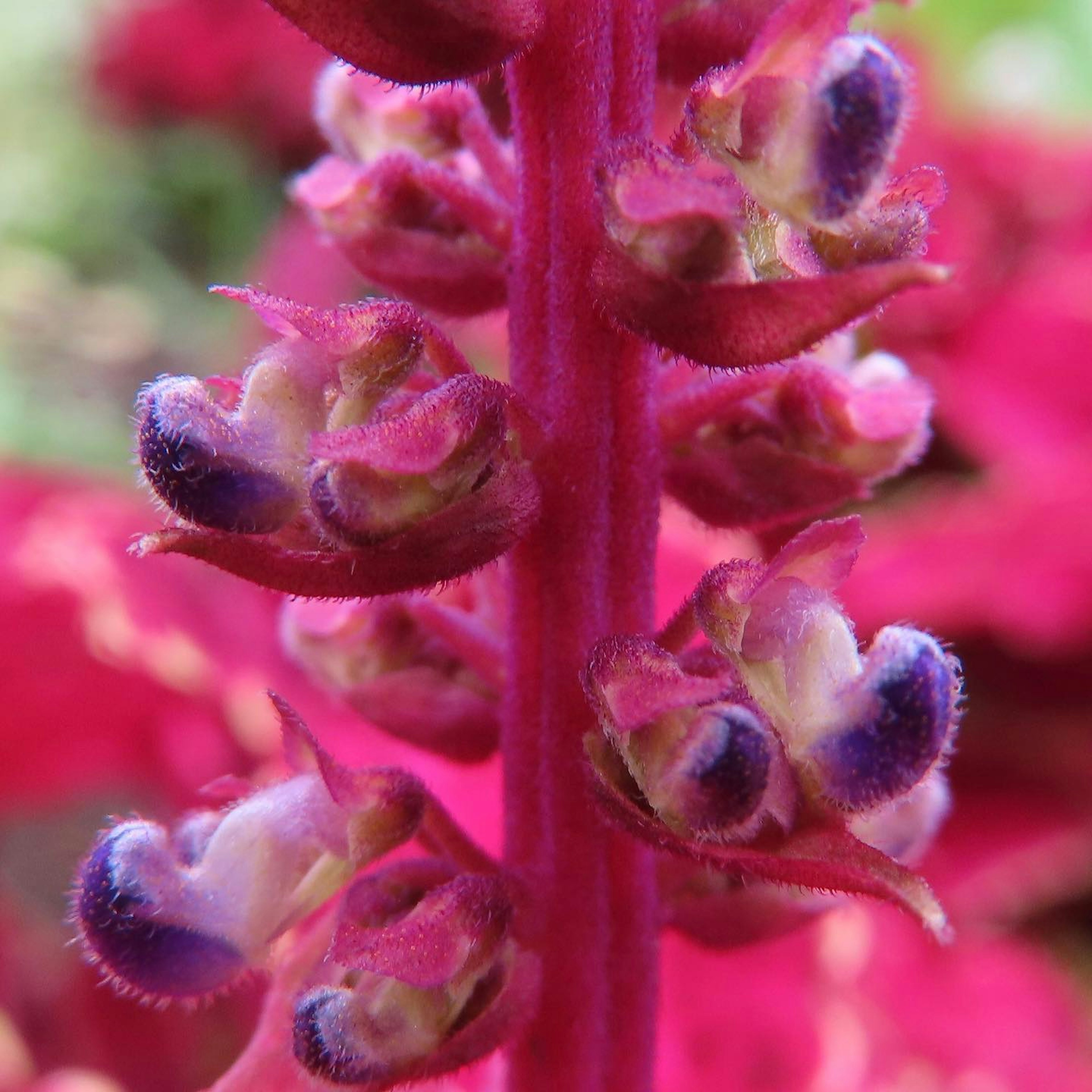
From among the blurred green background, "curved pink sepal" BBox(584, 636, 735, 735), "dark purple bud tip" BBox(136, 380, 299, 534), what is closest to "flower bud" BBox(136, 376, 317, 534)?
"dark purple bud tip" BBox(136, 380, 299, 534)

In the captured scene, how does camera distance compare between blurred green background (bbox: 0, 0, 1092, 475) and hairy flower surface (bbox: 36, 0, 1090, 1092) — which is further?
blurred green background (bbox: 0, 0, 1092, 475)

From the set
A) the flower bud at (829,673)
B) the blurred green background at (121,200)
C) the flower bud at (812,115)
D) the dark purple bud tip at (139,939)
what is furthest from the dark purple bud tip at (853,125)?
the blurred green background at (121,200)

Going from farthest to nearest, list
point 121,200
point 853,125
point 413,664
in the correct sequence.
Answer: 1. point 121,200
2. point 413,664
3. point 853,125

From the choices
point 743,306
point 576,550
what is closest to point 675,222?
point 743,306

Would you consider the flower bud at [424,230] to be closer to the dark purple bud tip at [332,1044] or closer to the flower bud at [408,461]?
the flower bud at [408,461]

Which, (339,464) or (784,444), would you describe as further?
(784,444)

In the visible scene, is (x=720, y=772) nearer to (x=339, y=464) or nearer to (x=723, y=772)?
(x=723, y=772)

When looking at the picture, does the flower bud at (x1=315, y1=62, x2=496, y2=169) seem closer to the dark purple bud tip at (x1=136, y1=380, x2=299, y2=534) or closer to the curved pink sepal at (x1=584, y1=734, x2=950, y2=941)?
the dark purple bud tip at (x1=136, y1=380, x2=299, y2=534)
